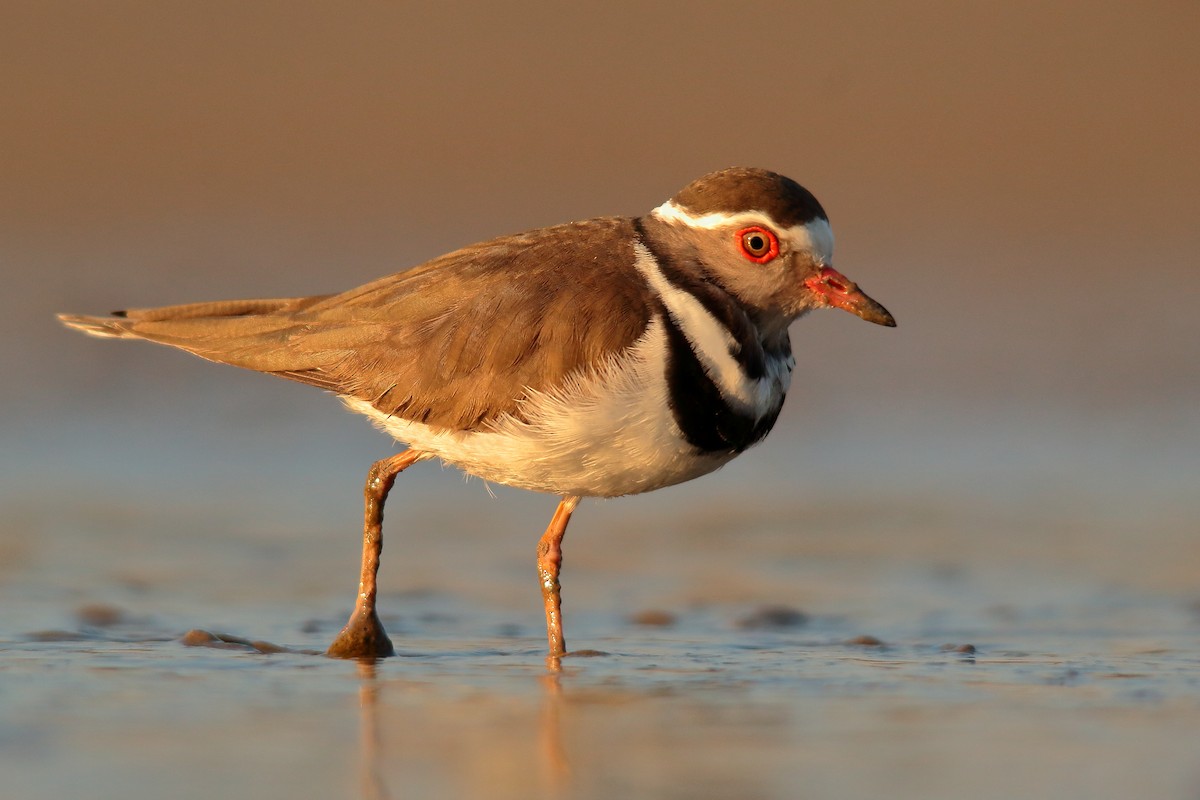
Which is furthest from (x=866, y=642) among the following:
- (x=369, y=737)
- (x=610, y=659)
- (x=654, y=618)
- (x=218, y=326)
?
(x=218, y=326)

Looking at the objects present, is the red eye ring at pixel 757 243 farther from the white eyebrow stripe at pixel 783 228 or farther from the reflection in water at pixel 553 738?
the reflection in water at pixel 553 738

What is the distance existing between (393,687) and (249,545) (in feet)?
9.74

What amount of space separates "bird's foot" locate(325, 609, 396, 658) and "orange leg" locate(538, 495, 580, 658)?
658 mm

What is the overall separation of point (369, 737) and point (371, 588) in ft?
5.89

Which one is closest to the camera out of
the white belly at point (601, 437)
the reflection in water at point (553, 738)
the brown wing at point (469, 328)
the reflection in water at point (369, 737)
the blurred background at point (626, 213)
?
the reflection in water at point (369, 737)

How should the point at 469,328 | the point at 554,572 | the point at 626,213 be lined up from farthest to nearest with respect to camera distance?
the point at 626,213, the point at 554,572, the point at 469,328

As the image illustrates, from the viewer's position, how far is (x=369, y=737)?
5.44 meters

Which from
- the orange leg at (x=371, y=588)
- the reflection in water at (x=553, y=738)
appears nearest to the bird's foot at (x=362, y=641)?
the orange leg at (x=371, y=588)

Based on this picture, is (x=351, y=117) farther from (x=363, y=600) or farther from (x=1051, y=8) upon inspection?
(x=363, y=600)

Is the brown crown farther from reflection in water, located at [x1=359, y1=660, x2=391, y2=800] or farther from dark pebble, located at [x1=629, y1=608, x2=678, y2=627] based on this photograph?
reflection in water, located at [x1=359, y1=660, x2=391, y2=800]

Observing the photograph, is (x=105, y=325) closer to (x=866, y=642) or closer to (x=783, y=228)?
(x=783, y=228)

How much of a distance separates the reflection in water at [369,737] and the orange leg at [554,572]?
80cm

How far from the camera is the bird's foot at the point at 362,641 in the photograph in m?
6.91

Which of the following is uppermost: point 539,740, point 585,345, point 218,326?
point 218,326
